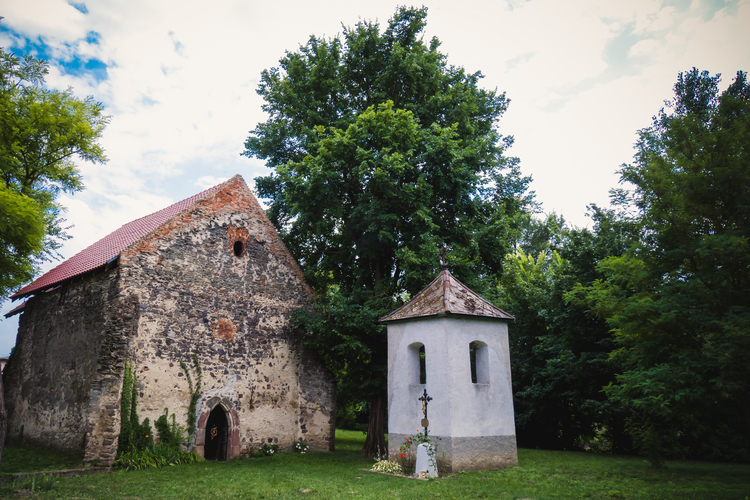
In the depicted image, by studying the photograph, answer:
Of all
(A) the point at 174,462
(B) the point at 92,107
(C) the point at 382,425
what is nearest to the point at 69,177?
(B) the point at 92,107

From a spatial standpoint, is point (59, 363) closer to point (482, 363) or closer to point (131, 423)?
point (131, 423)

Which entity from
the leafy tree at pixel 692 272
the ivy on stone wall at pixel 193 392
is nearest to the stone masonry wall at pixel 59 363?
the ivy on stone wall at pixel 193 392

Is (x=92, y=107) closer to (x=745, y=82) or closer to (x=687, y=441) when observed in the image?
(x=687, y=441)

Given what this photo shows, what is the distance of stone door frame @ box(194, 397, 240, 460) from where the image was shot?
13961 mm

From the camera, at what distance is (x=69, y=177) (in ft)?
Answer: 61.6

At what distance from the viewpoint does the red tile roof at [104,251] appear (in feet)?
49.9

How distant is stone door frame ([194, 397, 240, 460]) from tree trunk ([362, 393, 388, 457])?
4408mm

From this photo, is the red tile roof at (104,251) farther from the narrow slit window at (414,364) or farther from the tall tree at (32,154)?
the narrow slit window at (414,364)

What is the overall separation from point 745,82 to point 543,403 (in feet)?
52.1

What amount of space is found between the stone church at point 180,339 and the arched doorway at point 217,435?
0.04 metres

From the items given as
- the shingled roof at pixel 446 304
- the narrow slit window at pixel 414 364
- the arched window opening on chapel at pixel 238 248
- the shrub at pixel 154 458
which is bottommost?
the shrub at pixel 154 458

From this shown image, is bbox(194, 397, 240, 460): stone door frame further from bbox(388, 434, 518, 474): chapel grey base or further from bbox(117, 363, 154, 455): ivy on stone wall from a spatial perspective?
bbox(388, 434, 518, 474): chapel grey base

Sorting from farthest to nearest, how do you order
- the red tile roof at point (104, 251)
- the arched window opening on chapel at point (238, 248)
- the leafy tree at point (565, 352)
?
the leafy tree at point (565, 352) → the arched window opening on chapel at point (238, 248) → the red tile roof at point (104, 251)

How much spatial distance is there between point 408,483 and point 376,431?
20.1 feet
